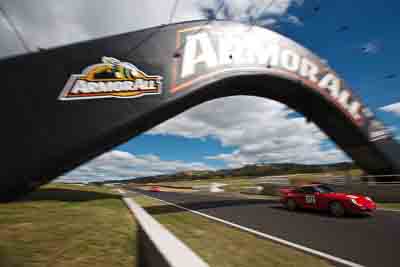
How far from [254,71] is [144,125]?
809 centimetres

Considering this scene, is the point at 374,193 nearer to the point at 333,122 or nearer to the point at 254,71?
the point at 333,122

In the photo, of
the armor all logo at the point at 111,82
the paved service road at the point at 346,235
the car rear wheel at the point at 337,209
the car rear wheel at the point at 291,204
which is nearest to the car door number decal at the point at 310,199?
the car rear wheel at the point at 291,204

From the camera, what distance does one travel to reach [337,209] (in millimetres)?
9406

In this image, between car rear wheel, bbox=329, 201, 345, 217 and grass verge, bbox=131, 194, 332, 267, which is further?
car rear wheel, bbox=329, 201, 345, 217

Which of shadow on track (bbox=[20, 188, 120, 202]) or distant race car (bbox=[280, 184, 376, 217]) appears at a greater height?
distant race car (bbox=[280, 184, 376, 217])

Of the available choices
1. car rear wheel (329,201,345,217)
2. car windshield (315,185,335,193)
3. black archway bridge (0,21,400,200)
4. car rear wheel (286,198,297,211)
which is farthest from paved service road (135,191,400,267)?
black archway bridge (0,21,400,200)

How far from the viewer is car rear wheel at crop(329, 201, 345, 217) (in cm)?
926

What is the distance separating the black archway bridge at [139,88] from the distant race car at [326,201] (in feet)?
24.7

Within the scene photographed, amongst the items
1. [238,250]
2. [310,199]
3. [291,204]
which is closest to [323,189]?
[310,199]

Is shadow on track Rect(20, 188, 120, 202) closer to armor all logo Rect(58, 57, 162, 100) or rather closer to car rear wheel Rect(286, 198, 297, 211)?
armor all logo Rect(58, 57, 162, 100)

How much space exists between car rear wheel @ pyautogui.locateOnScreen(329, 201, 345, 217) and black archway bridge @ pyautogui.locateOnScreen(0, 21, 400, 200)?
867 cm

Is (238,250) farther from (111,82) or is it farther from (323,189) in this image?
(111,82)

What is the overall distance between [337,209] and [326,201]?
1.81ft

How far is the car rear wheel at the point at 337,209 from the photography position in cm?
926
